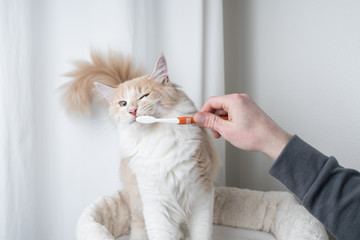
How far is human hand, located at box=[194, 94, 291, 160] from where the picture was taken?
764mm

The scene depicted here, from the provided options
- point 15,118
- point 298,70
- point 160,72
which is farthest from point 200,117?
point 298,70

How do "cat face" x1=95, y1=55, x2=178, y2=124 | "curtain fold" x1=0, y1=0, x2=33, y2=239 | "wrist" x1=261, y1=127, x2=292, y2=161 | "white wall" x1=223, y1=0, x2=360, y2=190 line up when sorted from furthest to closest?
1. "white wall" x1=223, y1=0, x2=360, y2=190
2. "curtain fold" x1=0, y1=0, x2=33, y2=239
3. "cat face" x1=95, y1=55, x2=178, y2=124
4. "wrist" x1=261, y1=127, x2=292, y2=161

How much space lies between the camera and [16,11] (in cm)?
108

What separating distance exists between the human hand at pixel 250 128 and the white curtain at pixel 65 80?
26.9 inches

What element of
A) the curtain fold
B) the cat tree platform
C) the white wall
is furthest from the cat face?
the white wall

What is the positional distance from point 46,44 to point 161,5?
1.89ft

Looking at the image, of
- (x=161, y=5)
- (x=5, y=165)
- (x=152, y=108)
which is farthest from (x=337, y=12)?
(x=5, y=165)

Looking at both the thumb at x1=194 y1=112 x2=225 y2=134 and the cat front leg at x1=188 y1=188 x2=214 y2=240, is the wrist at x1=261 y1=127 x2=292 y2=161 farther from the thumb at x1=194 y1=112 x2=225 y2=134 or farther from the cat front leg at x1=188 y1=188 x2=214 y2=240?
the cat front leg at x1=188 y1=188 x2=214 y2=240

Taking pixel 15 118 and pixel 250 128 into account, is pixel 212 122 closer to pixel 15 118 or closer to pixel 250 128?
pixel 250 128

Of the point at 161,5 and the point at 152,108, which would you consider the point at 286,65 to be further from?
the point at 152,108

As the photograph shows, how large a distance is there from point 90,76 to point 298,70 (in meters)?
1.03

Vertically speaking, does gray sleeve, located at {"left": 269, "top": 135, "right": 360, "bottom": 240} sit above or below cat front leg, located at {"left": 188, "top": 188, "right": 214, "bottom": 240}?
above

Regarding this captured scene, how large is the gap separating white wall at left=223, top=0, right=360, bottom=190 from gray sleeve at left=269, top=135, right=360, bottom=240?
72 centimetres

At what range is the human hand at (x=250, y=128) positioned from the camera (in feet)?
2.51
